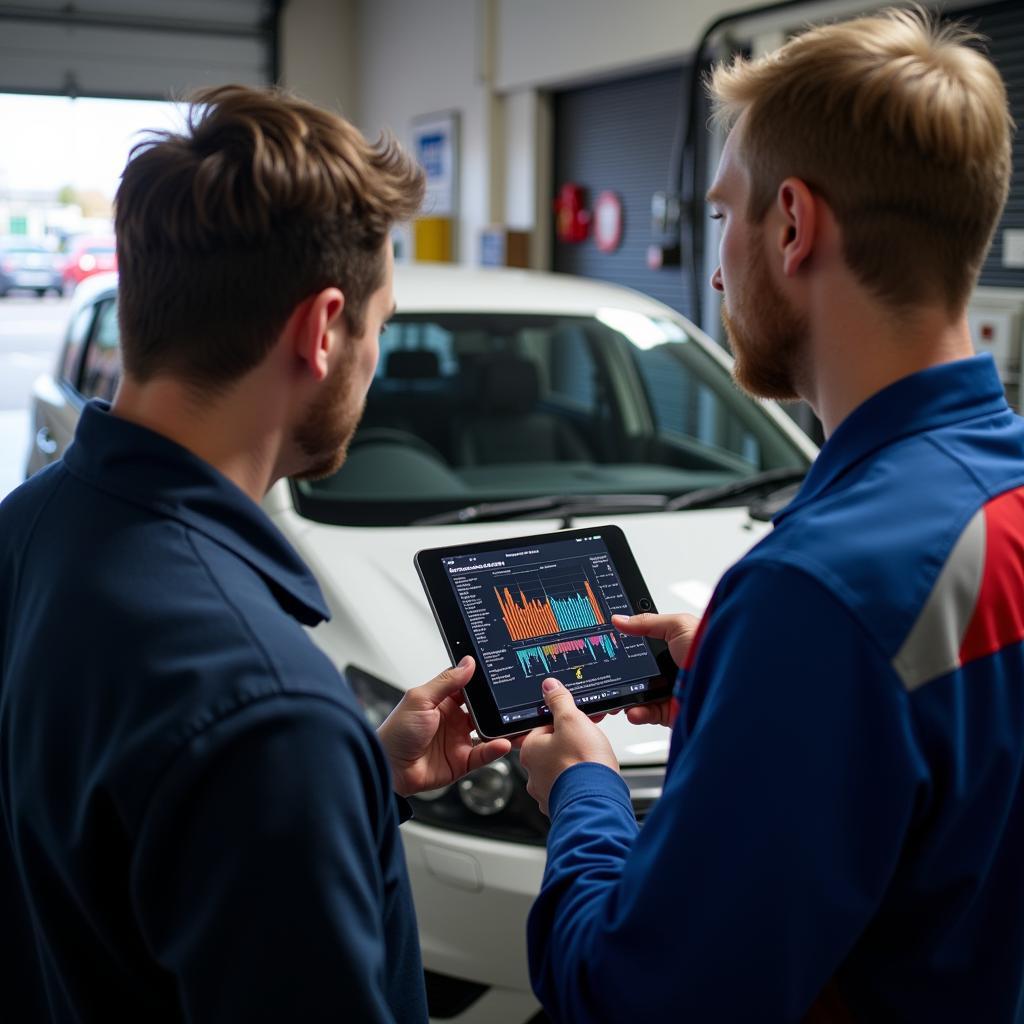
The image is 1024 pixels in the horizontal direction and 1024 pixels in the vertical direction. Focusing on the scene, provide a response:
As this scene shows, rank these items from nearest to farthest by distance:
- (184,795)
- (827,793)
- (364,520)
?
(184,795), (827,793), (364,520)

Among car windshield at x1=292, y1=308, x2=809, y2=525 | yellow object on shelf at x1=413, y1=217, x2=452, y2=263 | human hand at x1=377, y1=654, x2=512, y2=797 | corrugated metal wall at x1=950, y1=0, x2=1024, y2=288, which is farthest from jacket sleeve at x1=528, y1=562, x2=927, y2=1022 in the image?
yellow object on shelf at x1=413, y1=217, x2=452, y2=263

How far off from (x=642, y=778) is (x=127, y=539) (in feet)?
4.63

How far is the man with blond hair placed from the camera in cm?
95

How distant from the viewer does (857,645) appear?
3.09ft

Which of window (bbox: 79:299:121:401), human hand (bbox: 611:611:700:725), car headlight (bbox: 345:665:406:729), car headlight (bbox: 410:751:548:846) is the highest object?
window (bbox: 79:299:121:401)

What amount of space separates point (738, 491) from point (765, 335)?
74.0 inches

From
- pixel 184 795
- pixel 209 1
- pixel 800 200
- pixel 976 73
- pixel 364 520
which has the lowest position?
pixel 364 520

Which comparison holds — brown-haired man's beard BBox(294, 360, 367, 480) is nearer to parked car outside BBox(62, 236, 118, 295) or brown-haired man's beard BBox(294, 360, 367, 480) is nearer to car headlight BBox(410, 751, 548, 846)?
car headlight BBox(410, 751, 548, 846)

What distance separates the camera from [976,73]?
107 cm

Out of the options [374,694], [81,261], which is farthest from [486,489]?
[81,261]

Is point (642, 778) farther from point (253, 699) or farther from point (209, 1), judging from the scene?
point (209, 1)

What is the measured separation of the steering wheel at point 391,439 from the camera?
3.24 meters

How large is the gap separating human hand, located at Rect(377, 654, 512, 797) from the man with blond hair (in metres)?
0.35

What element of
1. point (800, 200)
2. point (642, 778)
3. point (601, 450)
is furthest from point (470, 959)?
point (601, 450)
